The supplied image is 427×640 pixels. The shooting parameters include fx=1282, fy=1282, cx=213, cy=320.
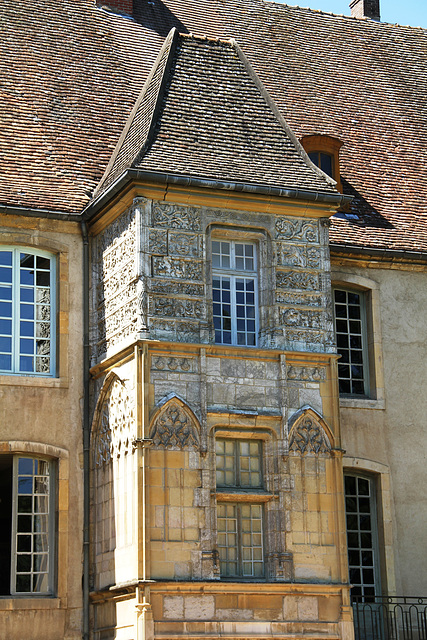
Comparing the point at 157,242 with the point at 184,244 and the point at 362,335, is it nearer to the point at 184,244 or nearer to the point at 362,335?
the point at 184,244

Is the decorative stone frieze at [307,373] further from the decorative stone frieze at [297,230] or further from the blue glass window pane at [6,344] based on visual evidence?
the blue glass window pane at [6,344]

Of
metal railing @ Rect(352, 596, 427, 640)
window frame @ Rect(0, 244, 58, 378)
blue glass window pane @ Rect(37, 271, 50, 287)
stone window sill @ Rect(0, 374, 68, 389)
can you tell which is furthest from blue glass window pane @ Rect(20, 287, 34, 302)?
metal railing @ Rect(352, 596, 427, 640)

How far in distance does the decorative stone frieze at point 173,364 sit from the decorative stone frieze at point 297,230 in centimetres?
242

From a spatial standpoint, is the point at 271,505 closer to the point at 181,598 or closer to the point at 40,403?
the point at 181,598

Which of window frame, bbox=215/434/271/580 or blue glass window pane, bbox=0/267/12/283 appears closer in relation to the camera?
window frame, bbox=215/434/271/580

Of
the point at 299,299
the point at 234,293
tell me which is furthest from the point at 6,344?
the point at 299,299

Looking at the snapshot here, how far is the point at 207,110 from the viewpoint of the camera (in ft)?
62.8

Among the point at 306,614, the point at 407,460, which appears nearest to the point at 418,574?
the point at 407,460

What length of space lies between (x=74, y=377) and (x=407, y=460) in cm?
539

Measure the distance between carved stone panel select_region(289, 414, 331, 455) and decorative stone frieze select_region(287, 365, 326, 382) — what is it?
0.54 meters

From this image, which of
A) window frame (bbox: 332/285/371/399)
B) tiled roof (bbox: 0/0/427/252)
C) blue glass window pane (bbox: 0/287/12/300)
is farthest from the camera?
window frame (bbox: 332/285/371/399)

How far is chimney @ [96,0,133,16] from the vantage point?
24.2 metres

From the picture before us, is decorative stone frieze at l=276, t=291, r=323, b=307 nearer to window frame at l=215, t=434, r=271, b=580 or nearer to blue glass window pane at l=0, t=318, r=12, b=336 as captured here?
window frame at l=215, t=434, r=271, b=580

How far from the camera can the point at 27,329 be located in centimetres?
1831
